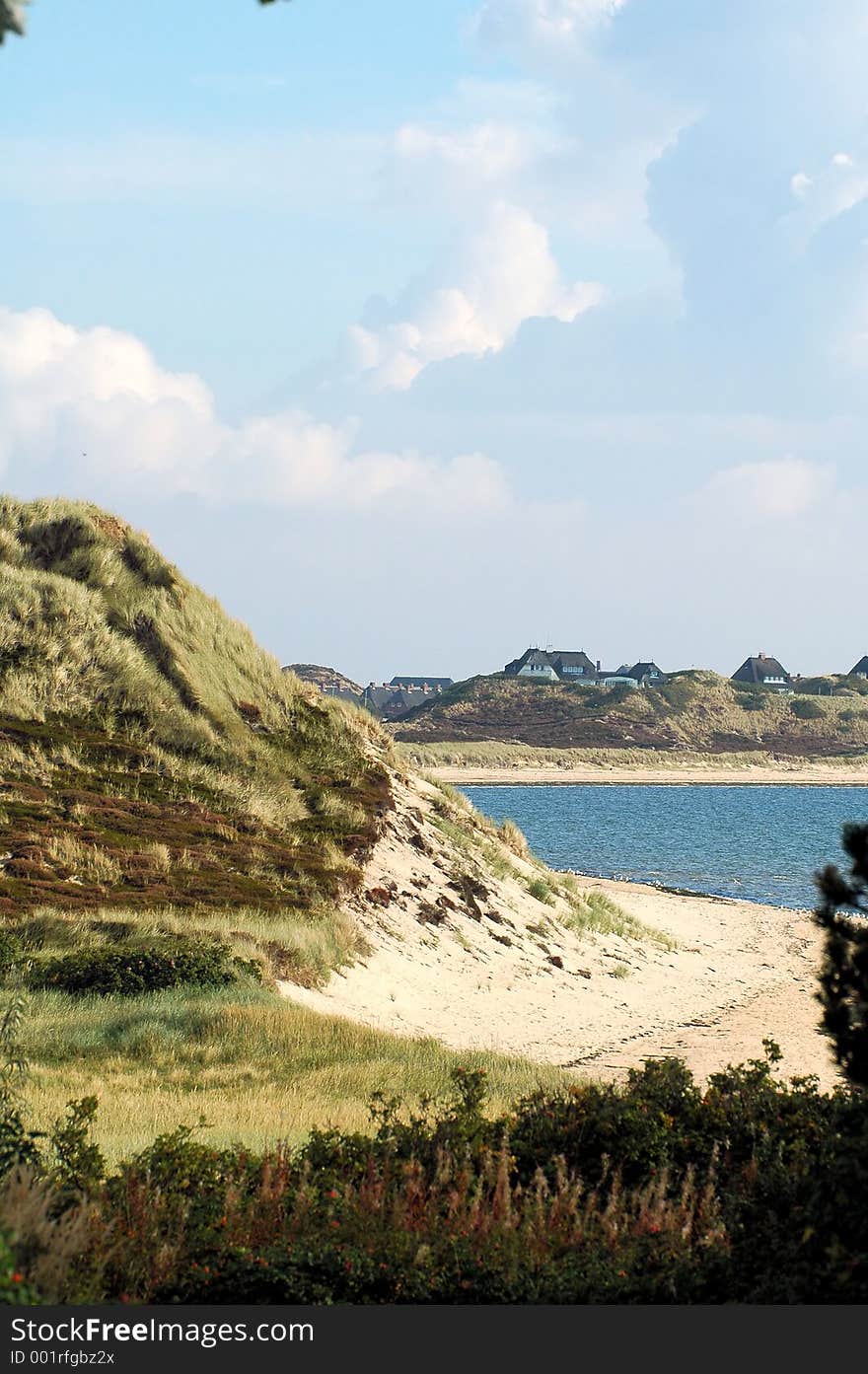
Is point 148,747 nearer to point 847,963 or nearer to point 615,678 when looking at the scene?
point 847,963

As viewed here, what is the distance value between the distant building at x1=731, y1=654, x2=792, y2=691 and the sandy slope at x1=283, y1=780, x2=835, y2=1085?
16194cm

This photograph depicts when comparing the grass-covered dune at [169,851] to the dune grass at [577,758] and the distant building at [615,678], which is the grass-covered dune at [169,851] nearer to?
the dune grass at [577,758]

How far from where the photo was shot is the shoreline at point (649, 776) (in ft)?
385

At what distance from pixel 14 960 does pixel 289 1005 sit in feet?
13.0

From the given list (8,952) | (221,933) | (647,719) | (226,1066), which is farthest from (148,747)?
(647,719)

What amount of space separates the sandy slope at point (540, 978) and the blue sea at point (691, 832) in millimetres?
5936

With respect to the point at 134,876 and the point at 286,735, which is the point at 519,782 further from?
the point at 134,876

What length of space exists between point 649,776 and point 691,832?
5584 cm

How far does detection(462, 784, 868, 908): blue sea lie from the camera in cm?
4903

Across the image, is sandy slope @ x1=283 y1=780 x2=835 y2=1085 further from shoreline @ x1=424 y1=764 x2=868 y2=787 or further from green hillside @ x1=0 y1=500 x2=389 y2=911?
shoreline @ x1=424 y1=764 x2=868 y2=787

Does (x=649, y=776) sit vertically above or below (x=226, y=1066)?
below

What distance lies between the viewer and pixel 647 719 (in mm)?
148375

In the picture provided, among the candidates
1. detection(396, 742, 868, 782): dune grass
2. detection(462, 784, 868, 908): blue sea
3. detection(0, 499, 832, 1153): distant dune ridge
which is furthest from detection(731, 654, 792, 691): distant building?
detection(0, 499, 832, 1153): distant dune ridge

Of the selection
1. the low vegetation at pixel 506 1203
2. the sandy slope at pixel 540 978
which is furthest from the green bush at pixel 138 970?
the low vegetation at pixel 506 1203
